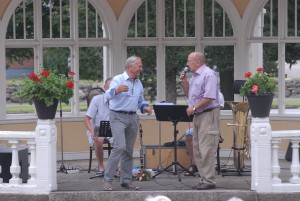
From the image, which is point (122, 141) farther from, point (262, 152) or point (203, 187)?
point (262, 152)

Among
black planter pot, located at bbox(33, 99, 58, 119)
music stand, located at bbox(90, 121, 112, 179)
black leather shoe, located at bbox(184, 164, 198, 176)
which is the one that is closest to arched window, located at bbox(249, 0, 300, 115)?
black leather shoe, located at bbox(184, 164, 198, 176)

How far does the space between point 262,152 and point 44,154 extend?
2651 millimetres

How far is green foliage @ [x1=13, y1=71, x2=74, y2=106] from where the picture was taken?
32.1ft

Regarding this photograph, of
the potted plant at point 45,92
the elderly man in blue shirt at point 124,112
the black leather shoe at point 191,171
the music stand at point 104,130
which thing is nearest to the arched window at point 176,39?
the black leather shoe at point 191,171

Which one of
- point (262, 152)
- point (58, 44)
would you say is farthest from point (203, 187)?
point (58, 44)

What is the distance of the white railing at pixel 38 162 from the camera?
32.3 ft

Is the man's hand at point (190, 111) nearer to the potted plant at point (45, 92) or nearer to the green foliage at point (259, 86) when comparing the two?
the green foliage at point (259, 86)

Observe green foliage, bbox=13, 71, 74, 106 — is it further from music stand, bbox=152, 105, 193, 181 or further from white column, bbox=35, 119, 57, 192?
music stand, bbox=152, 105, 193, 181

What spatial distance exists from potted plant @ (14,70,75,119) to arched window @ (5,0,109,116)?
3.25m

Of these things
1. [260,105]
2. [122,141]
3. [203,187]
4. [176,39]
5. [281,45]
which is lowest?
[203,187]

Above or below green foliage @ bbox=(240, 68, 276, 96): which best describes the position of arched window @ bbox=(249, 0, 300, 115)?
above

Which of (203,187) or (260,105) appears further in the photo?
(203,187)

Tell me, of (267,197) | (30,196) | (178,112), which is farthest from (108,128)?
(267,197)

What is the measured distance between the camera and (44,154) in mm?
9844
